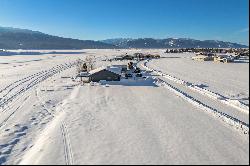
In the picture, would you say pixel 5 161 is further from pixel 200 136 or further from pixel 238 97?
pixel 238 97

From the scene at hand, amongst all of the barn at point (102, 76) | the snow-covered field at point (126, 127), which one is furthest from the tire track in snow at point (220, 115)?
the barn at point (102, 76)

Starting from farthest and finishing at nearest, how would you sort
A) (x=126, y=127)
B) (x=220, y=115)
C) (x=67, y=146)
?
(x=220, y=115) < (x=126, y=127) < (x=67, y=146)

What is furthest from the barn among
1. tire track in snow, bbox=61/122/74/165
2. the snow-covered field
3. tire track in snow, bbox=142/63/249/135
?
tire track in snow, bbox=61/122/74/165

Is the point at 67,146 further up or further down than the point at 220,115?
further down

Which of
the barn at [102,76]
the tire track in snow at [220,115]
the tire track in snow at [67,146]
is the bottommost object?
the tire track in snow at [67,146]

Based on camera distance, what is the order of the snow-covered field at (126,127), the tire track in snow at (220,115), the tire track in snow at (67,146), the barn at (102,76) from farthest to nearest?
the barn at (102,76) < the tire track in snow at (220,115) < the snow-covered field at (126,127) < the tire track in snow at (67,146)

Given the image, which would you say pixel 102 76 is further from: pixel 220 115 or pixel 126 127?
pixel 126 127

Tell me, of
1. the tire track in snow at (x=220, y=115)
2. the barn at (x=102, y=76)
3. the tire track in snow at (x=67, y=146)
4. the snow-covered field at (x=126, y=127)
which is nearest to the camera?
the tire track in snow at (x=67, y=146)

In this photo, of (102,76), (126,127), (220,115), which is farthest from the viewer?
(102,76)

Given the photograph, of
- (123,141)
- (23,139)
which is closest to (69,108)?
(23,139)

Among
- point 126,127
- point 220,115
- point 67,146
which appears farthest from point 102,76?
point 67,146

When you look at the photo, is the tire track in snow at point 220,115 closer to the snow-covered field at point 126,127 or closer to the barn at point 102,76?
the snow-covered field at point 126,127

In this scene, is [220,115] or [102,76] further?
[102,76]
